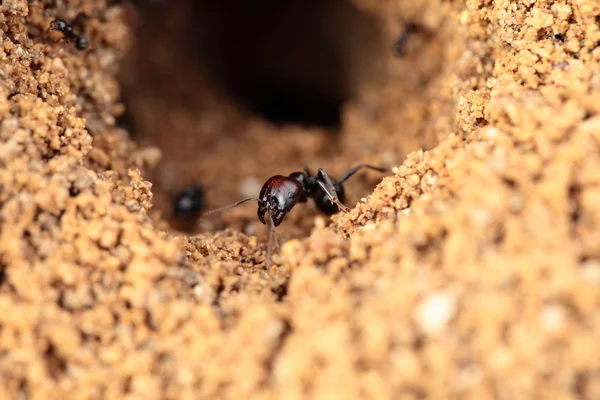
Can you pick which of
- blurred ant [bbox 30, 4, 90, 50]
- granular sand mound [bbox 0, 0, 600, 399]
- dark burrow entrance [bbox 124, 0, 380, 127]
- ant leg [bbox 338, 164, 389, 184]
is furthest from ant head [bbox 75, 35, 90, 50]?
dark burrow entrance [bbox 124, 0, 380, 127]

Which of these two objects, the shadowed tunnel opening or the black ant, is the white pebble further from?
the shadowed tunnel opening

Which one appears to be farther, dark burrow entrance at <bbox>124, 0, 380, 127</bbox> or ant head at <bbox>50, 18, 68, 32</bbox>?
dark burrow entrance at <bbox>124, 0, 380, 127</bbox>

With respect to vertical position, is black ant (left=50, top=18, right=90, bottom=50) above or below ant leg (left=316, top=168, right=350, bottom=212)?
above

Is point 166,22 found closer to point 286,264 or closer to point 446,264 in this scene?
point 286,264

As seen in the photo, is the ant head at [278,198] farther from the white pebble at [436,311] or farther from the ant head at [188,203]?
the white pebble at [436,311]

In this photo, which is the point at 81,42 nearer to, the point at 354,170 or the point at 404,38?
the point at 354,170

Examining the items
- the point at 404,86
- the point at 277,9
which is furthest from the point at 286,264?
the point at 277,9

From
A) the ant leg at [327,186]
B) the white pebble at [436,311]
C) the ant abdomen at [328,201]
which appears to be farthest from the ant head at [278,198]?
the white pebble at [436,311]
